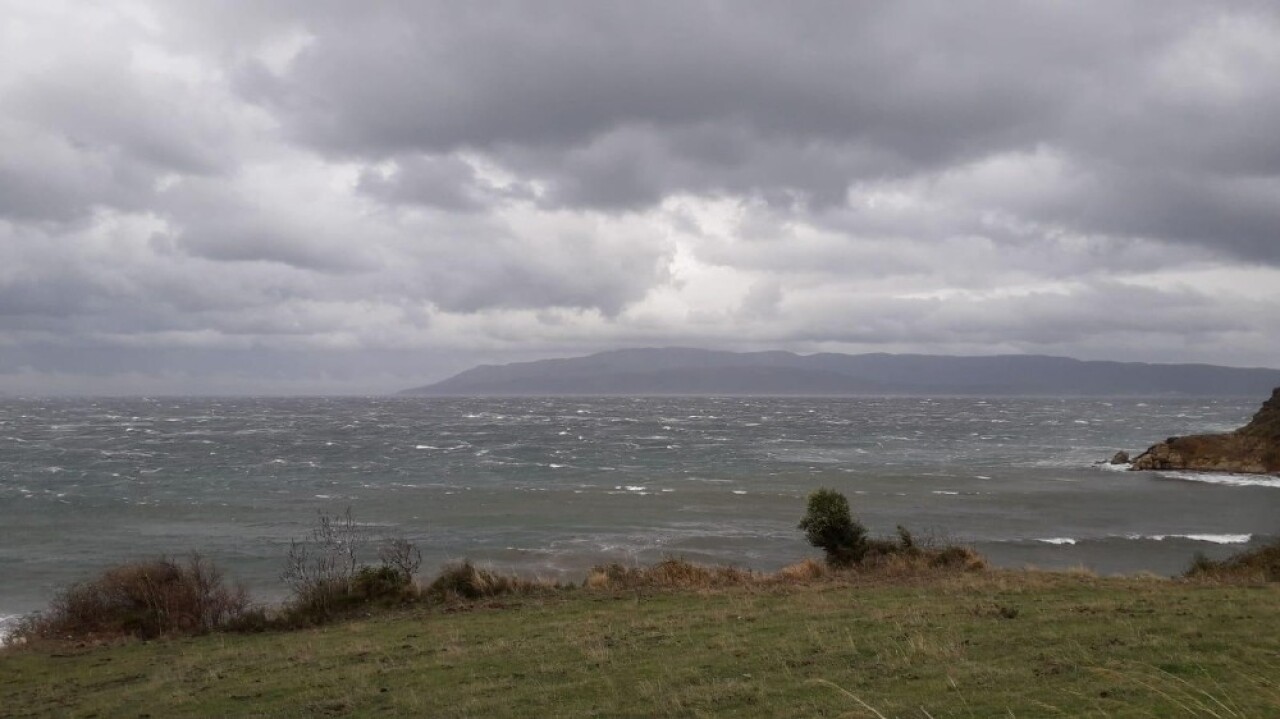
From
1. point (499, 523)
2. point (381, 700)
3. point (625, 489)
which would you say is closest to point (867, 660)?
point (381, 700)

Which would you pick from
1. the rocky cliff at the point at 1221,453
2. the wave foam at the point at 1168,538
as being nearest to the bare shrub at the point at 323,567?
the wave foam at the point at 1168,538

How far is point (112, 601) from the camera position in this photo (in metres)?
24.5

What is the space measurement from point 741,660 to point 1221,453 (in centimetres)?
8500

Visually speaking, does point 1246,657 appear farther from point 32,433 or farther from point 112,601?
point 32,433

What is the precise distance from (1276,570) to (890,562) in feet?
35.1

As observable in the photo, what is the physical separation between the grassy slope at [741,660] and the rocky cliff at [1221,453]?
68.7 m

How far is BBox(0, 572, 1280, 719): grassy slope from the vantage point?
10430 millimetres

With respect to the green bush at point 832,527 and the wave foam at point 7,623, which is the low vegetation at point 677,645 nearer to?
the wave foam at point 7,623

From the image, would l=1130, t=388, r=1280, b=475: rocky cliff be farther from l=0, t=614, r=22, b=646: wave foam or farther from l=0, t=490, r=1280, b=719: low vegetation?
l=0, t=614, r=22, b=646: wave foam

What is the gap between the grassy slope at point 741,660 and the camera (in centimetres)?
1043

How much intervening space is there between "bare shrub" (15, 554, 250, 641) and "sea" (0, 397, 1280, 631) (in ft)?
22.3

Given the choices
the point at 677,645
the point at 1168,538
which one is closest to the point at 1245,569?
the point at 677,645

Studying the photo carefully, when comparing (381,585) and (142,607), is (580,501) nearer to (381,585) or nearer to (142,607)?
(381,585)

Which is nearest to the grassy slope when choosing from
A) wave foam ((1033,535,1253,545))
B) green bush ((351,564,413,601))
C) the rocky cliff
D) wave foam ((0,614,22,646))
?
green bush ((351,564,413,601))
